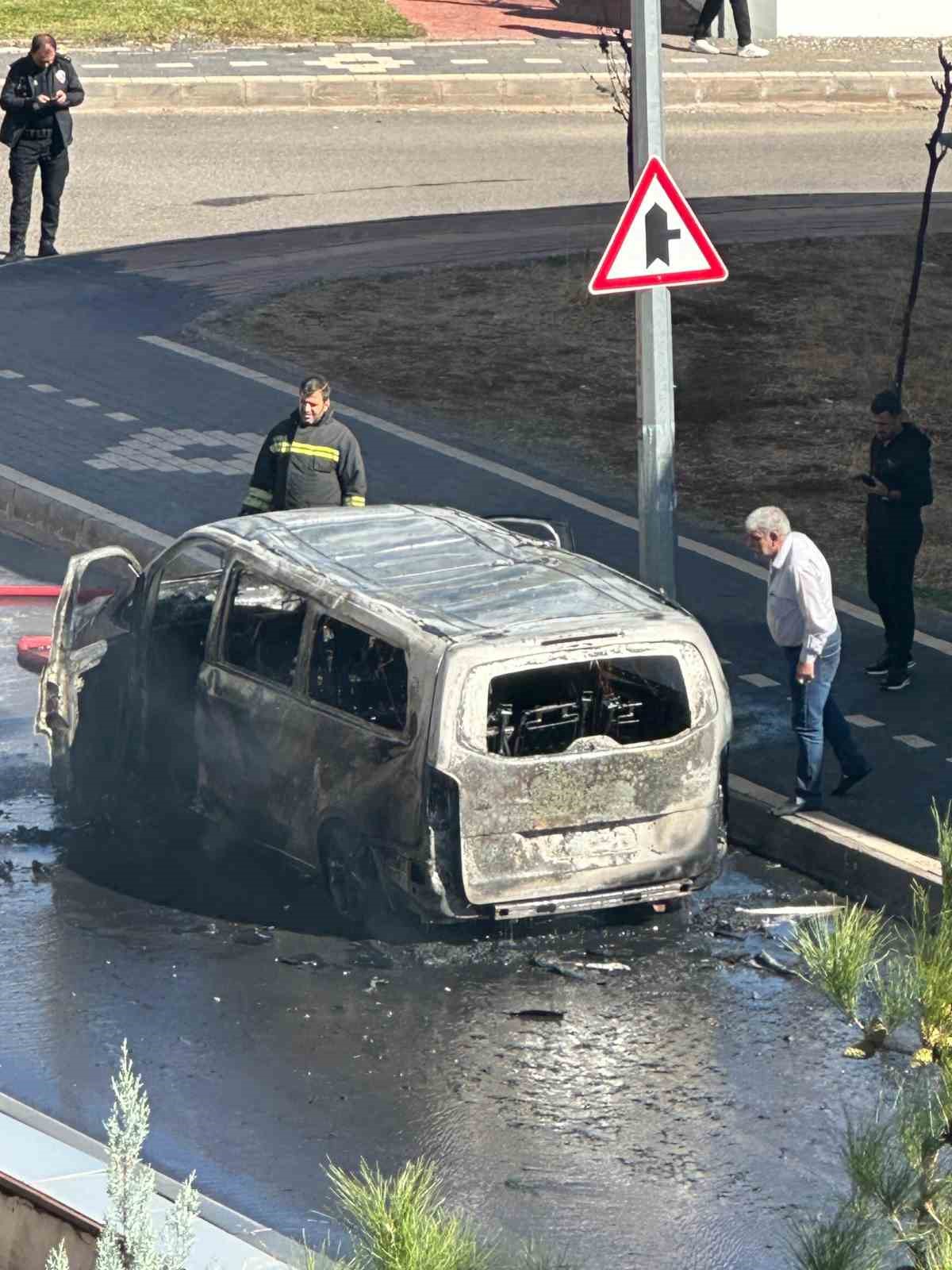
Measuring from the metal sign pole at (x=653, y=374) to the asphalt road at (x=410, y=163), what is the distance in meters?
10.9

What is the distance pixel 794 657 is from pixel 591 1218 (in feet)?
13.4

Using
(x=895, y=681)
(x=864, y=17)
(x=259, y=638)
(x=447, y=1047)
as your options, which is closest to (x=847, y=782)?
(x=895, y=681)

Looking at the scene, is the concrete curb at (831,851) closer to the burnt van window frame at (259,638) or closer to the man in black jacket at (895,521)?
the man in black jacket at (895,521)

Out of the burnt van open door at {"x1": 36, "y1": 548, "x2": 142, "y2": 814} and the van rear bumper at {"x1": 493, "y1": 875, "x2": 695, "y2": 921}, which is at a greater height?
the burnt van open door at {"x1": 36, "y1": 548, "x2": 142, "y2": 814}

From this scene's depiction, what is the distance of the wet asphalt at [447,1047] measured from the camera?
737 centimetres

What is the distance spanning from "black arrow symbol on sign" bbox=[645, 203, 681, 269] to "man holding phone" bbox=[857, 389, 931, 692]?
1.52m

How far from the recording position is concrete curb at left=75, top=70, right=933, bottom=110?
26.5 m

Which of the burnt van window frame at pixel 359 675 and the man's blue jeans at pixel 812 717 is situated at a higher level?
the burnt van window frame at pixel 359 675

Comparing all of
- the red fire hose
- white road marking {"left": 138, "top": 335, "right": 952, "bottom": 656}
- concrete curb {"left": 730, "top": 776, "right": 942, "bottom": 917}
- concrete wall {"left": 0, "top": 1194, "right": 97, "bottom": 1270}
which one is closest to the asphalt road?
white road marking {"left": 138, "top": 335, "right": 952, "bottom": 656}

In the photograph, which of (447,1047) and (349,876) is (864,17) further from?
(447,1047)

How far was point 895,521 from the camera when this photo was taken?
12.0 metres

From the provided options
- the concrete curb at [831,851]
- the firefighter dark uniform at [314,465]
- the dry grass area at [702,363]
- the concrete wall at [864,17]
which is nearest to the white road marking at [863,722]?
the concrete curb at [831,851]

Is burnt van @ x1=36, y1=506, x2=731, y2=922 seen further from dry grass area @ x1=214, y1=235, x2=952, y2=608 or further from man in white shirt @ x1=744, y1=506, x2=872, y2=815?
dry grass area @ x1=214, y1=235, x2=952, y2=608

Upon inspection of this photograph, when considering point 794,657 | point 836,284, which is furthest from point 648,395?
point 836,284
